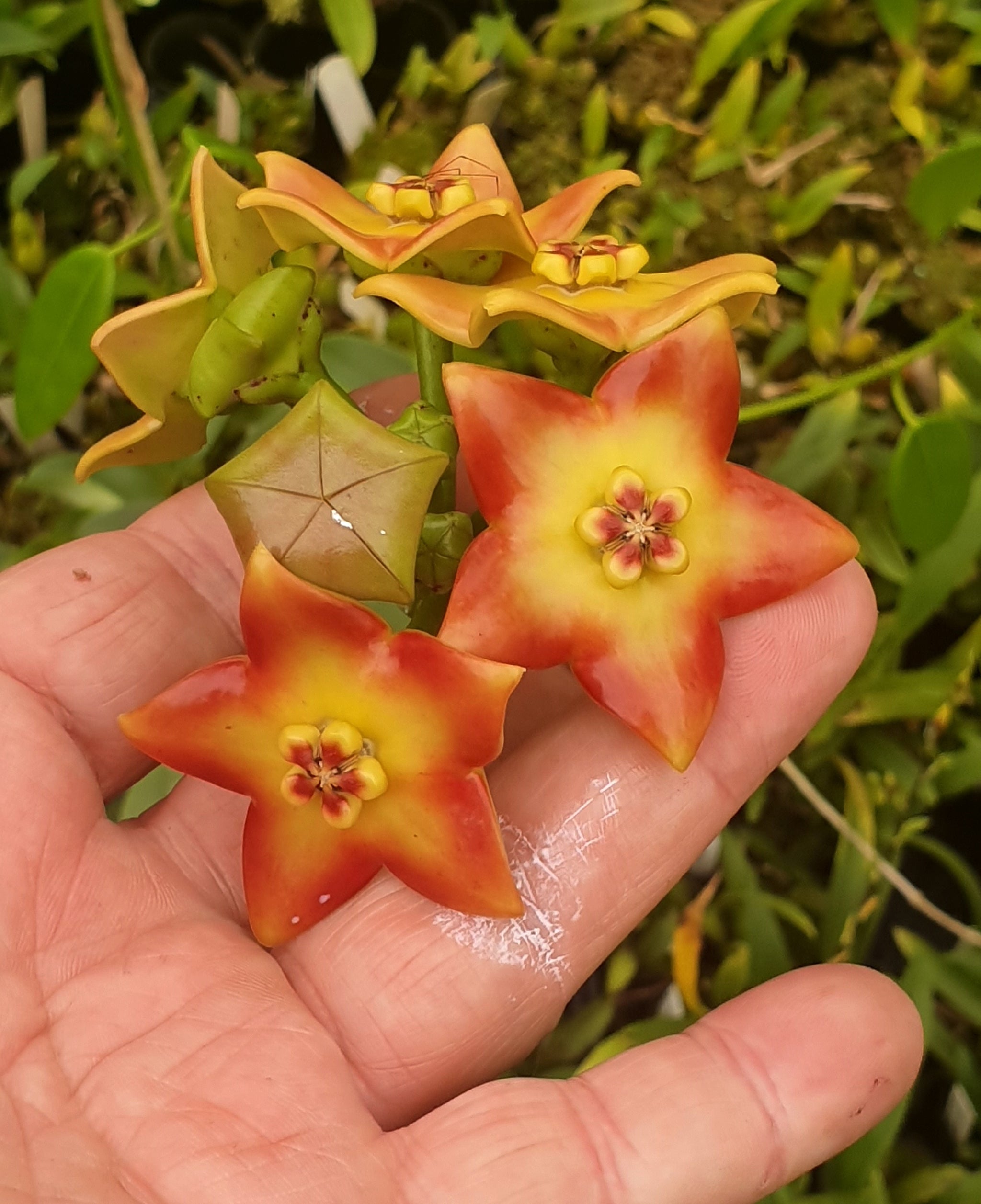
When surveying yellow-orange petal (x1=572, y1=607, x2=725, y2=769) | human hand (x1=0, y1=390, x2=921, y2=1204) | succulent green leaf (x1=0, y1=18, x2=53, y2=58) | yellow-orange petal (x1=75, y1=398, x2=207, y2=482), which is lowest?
human hand (x1=0, y1=390, x2=921, y2=1204)

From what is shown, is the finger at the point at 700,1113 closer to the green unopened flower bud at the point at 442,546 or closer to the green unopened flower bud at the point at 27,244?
the green unopened flower bud at the point at 442,546

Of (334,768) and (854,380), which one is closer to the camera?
(334,768)

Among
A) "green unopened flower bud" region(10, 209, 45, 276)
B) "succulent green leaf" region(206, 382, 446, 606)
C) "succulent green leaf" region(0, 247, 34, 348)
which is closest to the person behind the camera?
"succulent green leaf" region(206, 382, 446, 606)

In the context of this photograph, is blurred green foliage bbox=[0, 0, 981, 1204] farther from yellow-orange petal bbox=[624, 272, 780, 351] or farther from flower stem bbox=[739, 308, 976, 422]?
yellow-orange petal bbox=[624, 272, 780, 351]

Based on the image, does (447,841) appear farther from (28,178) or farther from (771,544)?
(28,178)

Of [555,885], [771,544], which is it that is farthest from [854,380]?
[555,885]

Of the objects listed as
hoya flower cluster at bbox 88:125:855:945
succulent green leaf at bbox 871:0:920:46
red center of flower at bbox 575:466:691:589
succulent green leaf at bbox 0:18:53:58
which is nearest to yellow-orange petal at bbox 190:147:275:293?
hoya flower cluster at bbox 88:125:855:945

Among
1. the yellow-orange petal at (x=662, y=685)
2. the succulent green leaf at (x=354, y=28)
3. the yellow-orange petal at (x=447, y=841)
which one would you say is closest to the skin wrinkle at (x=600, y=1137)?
the yellow-orange petal at (x=447, y=841)
